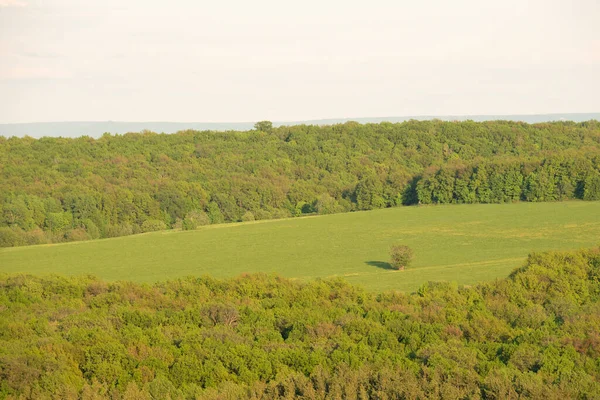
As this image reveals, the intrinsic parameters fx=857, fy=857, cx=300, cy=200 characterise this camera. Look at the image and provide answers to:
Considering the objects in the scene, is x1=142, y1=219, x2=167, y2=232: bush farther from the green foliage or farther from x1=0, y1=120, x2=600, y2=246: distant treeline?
the green foliage

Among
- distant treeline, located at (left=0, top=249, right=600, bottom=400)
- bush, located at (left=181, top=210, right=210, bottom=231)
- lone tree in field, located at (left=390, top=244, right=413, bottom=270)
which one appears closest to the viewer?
distant treeline, located at (left=0, top=249, right=600, bottom=400)

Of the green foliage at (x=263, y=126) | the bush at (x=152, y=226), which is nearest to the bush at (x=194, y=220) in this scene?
the bush at (x=152, y=226)

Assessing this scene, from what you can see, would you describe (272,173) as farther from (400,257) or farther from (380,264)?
(400,257)

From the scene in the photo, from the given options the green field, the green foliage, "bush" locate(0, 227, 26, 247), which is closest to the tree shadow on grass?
the green field

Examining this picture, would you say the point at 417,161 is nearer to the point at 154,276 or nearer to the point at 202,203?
the point at 202,203

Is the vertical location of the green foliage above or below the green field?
above

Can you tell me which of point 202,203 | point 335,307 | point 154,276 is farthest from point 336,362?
point 202,203

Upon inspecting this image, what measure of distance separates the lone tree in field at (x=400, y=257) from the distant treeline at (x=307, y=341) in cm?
1448

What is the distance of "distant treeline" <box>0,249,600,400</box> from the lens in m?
19.1

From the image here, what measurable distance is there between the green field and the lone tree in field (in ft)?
2.22

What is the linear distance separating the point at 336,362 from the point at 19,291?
15652 millimetres

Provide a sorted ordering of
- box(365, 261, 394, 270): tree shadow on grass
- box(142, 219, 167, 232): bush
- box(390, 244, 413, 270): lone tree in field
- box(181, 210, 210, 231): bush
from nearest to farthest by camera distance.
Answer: box(390, 244, 413, 270): lone tree in field, box(365, 261, 394, 270): tree shadow on grass, box(181, 210, 210, 231): bush, box(142, 219, 167, 232): bush

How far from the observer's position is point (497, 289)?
30609 millimetres

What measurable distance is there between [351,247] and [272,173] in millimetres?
33291
